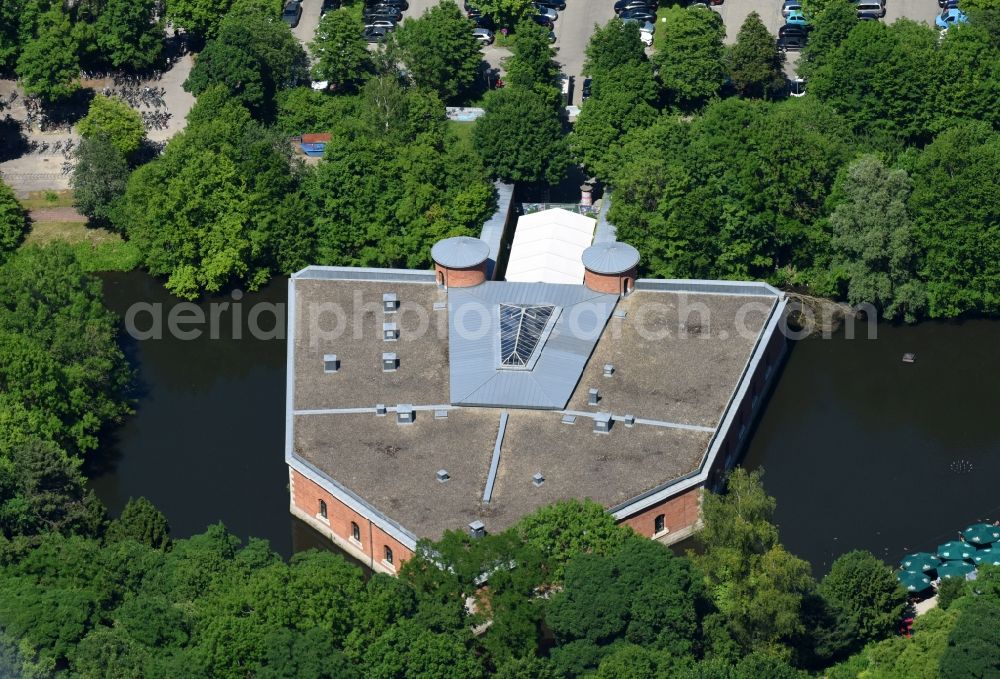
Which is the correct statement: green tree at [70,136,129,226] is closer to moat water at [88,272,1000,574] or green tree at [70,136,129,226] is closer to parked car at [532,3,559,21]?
moat water at [88,272,1000,574]

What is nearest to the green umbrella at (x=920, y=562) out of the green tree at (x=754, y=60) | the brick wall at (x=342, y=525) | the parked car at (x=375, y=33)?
the brick wall at (x=342, y=525)

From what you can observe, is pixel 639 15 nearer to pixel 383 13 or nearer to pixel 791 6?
pixel 791 6

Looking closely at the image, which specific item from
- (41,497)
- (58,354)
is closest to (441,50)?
(58,354)

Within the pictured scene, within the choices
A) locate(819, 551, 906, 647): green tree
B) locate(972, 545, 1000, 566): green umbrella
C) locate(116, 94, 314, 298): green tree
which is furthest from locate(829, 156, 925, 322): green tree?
locate(116, 94, 314, 298): green tree

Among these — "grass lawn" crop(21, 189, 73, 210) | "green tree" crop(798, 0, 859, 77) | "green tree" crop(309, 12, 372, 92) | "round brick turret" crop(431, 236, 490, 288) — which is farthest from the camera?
"green tree" crop(309, 12, 372, 92)

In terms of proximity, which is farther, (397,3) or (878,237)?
(397,3)
